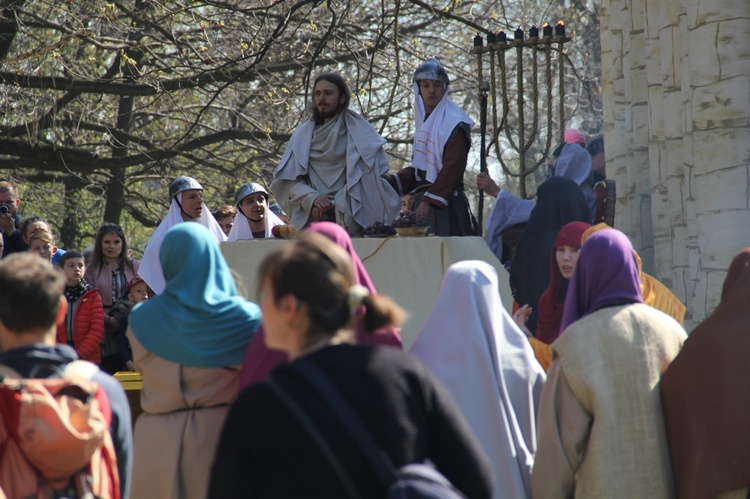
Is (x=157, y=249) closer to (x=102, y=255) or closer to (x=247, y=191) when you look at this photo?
(x=102, y=255)

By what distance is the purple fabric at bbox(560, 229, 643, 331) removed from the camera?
4301 millimetres

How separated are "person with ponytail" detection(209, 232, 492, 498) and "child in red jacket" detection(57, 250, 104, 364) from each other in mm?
5148

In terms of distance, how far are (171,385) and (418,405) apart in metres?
1.78

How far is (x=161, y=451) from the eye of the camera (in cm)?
438

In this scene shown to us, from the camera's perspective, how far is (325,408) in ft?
8.68

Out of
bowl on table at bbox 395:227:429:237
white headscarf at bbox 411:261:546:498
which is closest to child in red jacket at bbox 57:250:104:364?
bowl on table at bbox 395:227:429:237

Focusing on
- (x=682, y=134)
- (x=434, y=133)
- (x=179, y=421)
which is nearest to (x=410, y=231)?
(x=434, y=133)

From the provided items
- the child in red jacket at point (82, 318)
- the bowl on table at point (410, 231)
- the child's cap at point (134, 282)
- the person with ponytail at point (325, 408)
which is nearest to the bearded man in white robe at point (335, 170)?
the bowl on table at point (410, 231)

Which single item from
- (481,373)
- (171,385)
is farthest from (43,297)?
(481,373)

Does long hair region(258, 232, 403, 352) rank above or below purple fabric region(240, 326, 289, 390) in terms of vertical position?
above

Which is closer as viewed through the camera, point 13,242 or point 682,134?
point 682,134

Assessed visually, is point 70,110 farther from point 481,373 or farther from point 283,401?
point 283,401

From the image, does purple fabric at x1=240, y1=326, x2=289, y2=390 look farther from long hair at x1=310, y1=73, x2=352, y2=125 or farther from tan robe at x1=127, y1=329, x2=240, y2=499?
long hair at x1=310, y1=73, x2=352, y2=125

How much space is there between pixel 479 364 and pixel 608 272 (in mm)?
573
